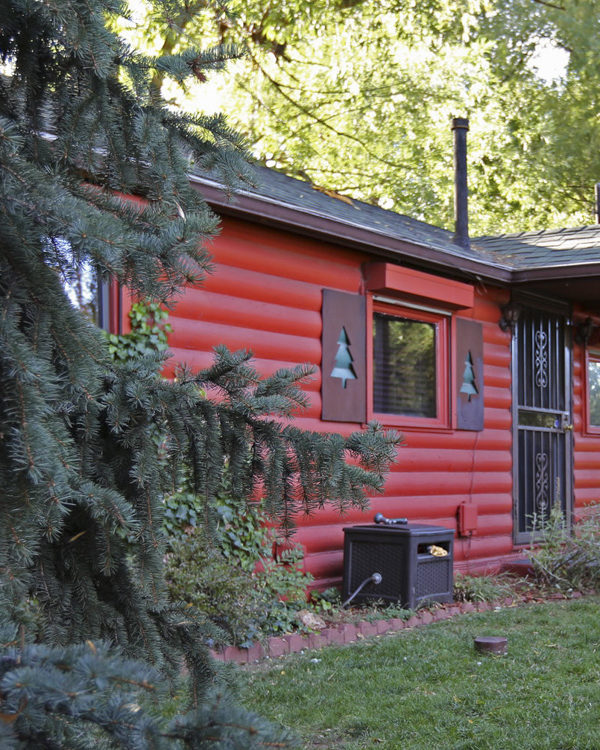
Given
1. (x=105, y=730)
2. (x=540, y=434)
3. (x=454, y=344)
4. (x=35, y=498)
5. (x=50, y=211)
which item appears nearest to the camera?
(x=105, y=730)

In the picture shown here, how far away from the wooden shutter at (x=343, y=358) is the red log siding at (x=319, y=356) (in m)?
0.08

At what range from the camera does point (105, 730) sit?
1.38 m

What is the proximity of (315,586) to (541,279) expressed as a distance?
427cm

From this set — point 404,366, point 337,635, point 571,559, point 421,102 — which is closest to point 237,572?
point 337,635

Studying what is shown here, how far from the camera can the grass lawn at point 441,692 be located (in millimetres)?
4094

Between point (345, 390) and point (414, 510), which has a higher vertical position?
point (345, 390)

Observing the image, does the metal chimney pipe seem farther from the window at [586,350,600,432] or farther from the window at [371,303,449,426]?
the window at [586,350,600,432]

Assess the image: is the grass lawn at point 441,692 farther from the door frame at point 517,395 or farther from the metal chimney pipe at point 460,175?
the metal chimney pipe at point 460,175

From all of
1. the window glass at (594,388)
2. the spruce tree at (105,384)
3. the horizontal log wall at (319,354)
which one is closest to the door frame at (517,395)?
the horizontal log wall at (319,354)

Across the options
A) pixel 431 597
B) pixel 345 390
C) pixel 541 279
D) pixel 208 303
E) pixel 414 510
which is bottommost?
pixel 431 597

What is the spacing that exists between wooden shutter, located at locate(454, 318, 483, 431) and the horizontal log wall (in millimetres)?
161

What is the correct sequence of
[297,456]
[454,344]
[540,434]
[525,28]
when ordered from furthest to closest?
1. [525,28]
2. [540,434]
3. [454,344]
4. [297,456]

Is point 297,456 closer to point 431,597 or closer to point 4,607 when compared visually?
point 4,607

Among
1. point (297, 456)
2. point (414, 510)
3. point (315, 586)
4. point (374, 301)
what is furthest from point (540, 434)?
point (297, 456)
